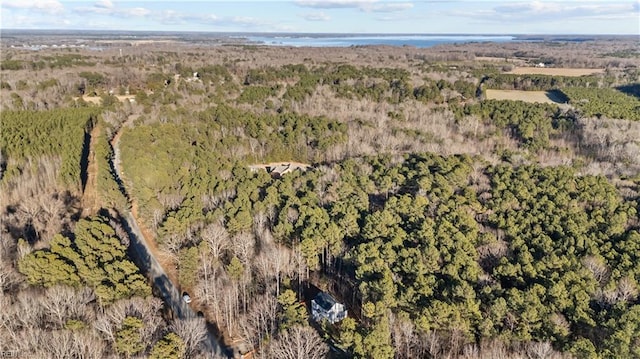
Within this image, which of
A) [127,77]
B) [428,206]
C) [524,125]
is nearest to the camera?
[428,206]

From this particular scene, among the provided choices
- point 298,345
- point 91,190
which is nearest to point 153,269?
point 298,345

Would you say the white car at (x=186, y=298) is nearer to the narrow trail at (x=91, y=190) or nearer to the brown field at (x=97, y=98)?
the narrow trail at (x=91, y=190)

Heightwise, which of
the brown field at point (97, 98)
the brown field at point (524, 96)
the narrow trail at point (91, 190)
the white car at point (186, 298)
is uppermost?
the brown field at point (524, 96)

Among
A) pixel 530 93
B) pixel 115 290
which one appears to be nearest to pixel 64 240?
pixel 115 290

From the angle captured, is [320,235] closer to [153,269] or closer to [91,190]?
[153,269]

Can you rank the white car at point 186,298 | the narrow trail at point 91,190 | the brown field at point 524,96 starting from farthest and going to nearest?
the brown field at point 524,96 → the narrow trail at point 91,190 → the white car at point 186,298

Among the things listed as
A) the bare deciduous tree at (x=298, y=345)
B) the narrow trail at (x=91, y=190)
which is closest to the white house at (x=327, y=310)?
the bare deciduous tree at (x=298, y=345)

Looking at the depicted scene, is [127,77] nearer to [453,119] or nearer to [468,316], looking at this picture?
[453,119]
